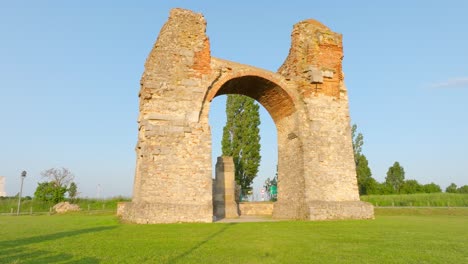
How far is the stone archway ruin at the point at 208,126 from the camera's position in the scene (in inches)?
457

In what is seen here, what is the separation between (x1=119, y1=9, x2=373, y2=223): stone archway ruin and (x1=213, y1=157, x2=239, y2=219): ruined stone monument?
2.27 meters

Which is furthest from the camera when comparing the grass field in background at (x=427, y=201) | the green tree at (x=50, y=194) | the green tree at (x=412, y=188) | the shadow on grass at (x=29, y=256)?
the green tree at (x=412, y=188)

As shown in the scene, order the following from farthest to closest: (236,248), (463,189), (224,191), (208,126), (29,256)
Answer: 1. (463,189)
2. (224,191)
3. (208,126)
4. (236,248)
5. (29,256)

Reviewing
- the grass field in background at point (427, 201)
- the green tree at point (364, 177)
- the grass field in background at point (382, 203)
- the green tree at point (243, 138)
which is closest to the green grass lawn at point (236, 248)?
the grass field in background at point (382, 203)

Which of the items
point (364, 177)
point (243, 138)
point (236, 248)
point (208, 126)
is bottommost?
point (236, 248)

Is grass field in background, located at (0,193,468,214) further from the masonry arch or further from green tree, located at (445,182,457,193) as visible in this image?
green tree, located at (445,182,457,193)

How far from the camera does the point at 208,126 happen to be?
12633 mm

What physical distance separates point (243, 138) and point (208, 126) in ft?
56.7

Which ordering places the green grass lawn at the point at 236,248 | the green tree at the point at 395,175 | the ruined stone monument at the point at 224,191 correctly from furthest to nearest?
the green tree at the point at 395,175, the ruined stone monument at the point at 224,191, the green grass lawn at the point at 236,248

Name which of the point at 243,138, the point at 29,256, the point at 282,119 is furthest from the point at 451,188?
the point at 29,256

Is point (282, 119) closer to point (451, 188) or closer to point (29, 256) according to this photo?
point (29, 256)

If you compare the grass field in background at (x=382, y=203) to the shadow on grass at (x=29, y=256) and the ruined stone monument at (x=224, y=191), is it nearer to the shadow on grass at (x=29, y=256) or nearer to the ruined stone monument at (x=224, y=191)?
the ruined stone monument at (x=224, y=191)

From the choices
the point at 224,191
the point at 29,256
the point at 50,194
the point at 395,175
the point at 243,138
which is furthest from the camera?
the point at 395,175

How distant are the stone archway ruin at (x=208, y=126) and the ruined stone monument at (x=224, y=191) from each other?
227cm
